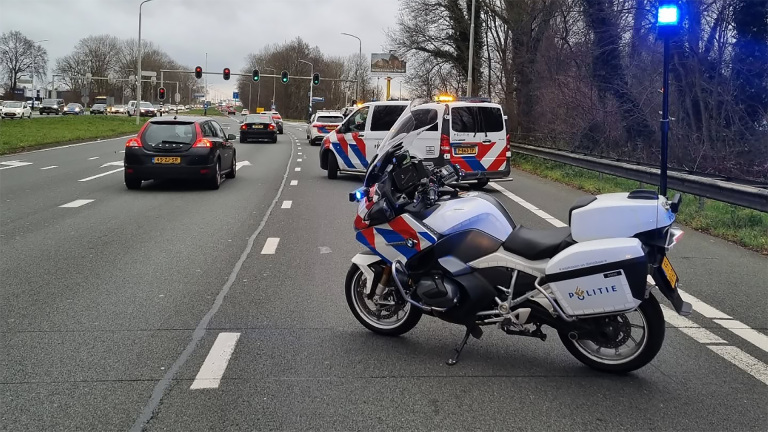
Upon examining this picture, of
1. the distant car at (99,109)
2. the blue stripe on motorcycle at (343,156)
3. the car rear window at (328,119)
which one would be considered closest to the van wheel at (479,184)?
the blue stripe on motorcycle at (343,156)

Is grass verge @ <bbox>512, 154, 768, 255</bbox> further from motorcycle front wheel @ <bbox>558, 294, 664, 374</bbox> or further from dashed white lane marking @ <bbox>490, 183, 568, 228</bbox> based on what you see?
motorcycle front wheel @ <bbox>558, 294, 664, 374</bbox>

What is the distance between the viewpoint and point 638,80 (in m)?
21.3

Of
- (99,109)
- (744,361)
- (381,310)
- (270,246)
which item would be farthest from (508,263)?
(99,109)

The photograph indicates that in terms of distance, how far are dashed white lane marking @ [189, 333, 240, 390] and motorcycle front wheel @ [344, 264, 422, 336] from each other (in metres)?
0.89

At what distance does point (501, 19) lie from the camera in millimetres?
34562

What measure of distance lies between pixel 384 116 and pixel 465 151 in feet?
9.58

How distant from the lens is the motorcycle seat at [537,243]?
4.31 m

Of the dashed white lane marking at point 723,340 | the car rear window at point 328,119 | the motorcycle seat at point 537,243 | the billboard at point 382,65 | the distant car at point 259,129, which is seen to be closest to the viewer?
the motorcycle seat at point 537,243

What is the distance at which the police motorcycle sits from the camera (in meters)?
4.12

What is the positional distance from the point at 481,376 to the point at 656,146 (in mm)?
18082

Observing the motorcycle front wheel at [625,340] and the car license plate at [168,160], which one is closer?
the motorcycle front wheel at [625,340]

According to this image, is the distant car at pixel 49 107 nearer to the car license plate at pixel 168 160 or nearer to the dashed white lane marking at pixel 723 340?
the car license plate at pixel 168 160

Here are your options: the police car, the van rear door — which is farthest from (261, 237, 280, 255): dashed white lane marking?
the van rear door

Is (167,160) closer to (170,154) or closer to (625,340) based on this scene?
(170,154)
